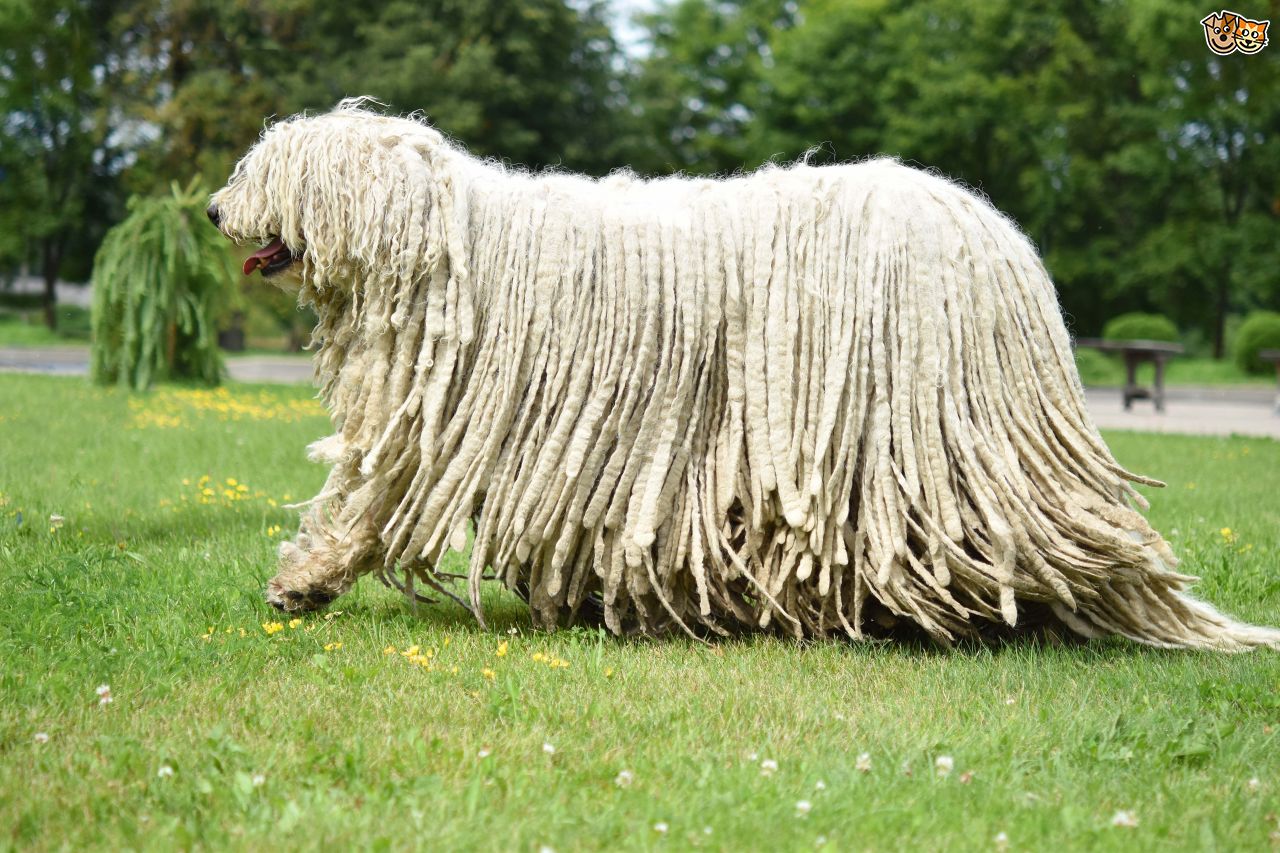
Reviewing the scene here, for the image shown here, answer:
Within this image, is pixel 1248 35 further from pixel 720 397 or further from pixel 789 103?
pixel 789 103

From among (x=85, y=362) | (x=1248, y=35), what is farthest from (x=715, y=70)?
(x=1248, y=35)

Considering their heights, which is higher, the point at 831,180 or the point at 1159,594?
the point at 831,180

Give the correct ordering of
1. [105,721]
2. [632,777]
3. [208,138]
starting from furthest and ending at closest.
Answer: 1. [208,138]
2. [105,721]
3. [632,777]

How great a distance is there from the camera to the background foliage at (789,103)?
102 feet

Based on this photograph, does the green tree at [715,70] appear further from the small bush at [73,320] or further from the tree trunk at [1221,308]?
the small bush at [73,320]

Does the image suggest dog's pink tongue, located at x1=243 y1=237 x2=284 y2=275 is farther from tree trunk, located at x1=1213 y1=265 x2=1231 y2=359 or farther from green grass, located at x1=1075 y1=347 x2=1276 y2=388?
tree trunk, located at x1=1213 y1=265 x2=1231 y2=359

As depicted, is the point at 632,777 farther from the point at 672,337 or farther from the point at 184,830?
the point at 672,337

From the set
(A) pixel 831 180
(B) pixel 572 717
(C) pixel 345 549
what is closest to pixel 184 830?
(B) pixel 572 717

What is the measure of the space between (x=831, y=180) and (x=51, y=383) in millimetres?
13184

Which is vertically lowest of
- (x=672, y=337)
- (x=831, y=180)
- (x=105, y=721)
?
(x=105, y=721)

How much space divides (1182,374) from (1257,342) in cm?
167

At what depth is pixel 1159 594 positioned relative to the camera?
4.60m

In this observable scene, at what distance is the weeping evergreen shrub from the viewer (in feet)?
47.3

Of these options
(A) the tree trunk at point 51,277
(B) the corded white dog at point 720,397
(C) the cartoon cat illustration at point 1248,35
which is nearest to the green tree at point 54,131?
(A) the tree trunk at point 51,277
